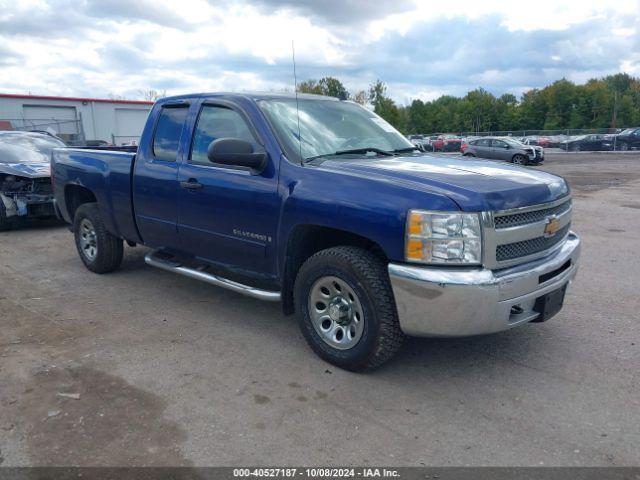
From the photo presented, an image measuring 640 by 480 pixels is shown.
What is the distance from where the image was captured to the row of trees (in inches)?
2948

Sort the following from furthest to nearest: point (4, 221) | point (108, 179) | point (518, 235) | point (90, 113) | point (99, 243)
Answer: point (90, 113) < point (4, 221) < point (99, 243) < point (108, 179) < point (518, 235)

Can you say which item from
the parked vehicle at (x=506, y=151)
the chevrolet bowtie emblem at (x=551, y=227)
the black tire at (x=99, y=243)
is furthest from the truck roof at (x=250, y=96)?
the parked vehicle at (x=506, y=151)

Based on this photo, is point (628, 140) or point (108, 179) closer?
point (108, 179)

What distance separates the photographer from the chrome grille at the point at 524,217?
3375 millimetres

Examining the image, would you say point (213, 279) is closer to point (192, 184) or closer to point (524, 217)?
point (192, 184)

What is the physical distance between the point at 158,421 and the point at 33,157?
8.44 m

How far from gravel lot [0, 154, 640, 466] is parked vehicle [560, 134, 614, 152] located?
1537 inches

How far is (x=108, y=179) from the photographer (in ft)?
18.4

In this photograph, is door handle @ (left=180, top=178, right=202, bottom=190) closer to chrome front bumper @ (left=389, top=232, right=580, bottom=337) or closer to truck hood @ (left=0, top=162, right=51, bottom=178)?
chrome front bumper @ (left=389, top=232, right=580, bottom=337)

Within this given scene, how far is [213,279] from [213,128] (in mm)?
1280

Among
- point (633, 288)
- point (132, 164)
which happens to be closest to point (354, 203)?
point (132, 164)

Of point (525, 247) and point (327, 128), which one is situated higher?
point (327, 128)

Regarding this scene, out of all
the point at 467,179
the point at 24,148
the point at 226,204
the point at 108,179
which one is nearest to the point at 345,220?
the point at 467,179

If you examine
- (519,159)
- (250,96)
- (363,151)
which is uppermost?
(250,96)
